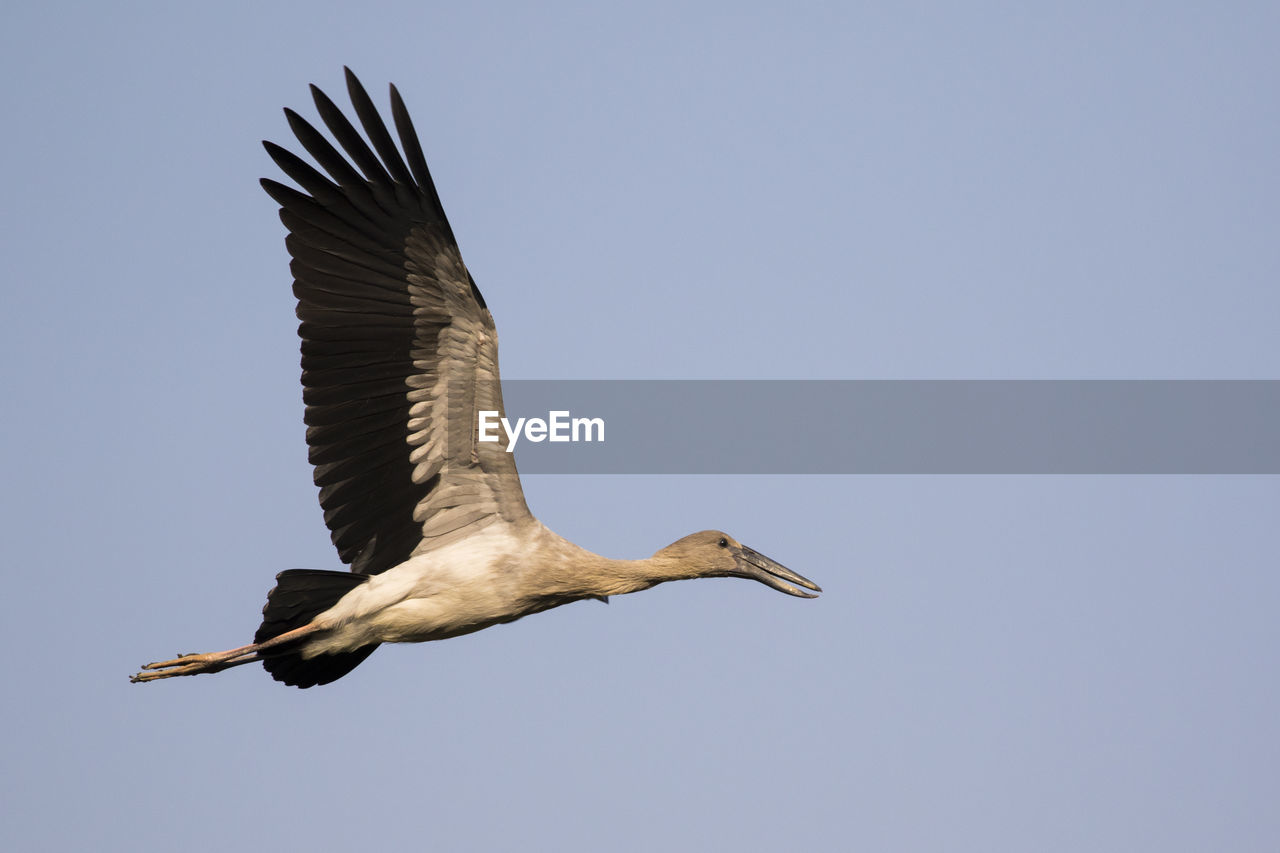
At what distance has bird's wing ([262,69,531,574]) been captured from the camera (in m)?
12.5

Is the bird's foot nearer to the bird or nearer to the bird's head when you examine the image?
the bird

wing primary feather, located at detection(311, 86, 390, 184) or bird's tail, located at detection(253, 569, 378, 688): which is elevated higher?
wing primary feather, located at detection(311, 86, 390, 184)

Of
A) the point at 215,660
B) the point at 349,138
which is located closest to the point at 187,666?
the point at 215,660

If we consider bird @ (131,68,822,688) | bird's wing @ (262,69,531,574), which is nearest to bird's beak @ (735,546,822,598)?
bird @ (131,68,822,688)

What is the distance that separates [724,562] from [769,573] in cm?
35

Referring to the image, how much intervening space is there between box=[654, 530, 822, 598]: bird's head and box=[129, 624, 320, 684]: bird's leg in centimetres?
254

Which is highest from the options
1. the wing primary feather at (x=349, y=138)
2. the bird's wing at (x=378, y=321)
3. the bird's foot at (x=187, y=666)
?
the wing primary feather at (x=349, y=138)

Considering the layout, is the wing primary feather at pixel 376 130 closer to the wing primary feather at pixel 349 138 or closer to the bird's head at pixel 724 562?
the wing primary feather at pixel 349 138

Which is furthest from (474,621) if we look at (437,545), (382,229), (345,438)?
(382,229)

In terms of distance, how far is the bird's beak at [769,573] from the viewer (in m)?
13.4

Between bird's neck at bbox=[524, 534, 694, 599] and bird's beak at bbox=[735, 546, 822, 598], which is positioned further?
bird's beak at bbox=[735, 546, 822, 598]

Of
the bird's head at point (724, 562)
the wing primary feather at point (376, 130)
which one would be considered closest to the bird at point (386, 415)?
the wing primary feather at point (376, 130)

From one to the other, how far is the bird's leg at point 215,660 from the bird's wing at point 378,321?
0.83 metres

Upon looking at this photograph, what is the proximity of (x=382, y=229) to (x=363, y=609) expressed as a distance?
252cm
